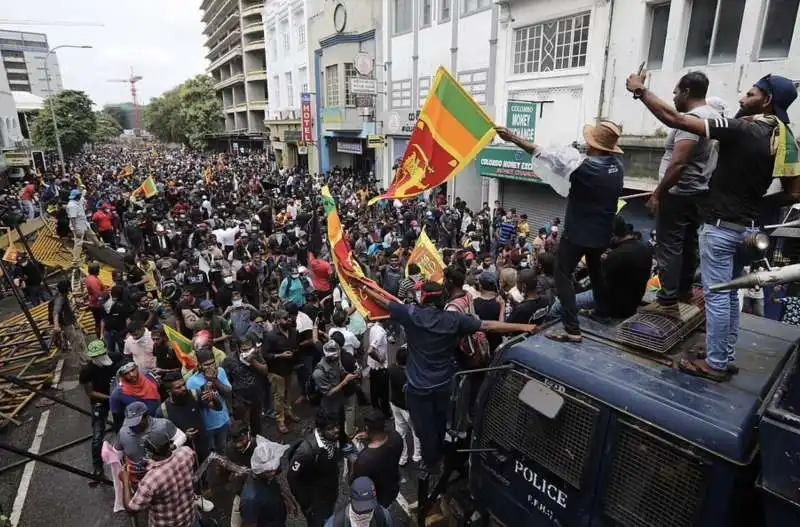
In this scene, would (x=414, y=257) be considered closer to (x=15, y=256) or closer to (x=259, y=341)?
(x=259, y=341)

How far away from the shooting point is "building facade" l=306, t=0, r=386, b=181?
2452cm

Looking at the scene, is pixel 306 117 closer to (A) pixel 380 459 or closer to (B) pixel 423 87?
(B) pixel 423 87

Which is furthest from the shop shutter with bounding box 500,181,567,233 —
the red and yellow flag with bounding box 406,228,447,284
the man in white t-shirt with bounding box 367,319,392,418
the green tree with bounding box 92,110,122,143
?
the green tree with bounding box 92,110,122,143

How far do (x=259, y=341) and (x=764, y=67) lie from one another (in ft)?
35.9

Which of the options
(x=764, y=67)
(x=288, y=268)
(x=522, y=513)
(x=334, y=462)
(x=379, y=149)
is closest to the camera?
(x=522, y=513)

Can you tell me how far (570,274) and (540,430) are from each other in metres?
1.16

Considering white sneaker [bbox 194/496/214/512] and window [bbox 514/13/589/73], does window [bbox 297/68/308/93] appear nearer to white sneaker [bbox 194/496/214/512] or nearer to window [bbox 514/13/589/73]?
window [bbox 514/13/589/73]

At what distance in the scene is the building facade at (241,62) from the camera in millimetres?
52062

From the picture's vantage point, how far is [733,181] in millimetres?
2857

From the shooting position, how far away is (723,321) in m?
2.79

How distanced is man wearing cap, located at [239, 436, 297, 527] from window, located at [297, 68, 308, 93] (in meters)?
37.1

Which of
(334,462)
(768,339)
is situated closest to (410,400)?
(334,462)

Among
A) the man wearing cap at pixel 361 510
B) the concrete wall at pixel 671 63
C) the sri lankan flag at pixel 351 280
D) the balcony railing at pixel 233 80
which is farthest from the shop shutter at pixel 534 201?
the balcony railing at pixel 233 80

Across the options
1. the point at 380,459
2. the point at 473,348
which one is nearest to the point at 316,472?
the point at 380,459
